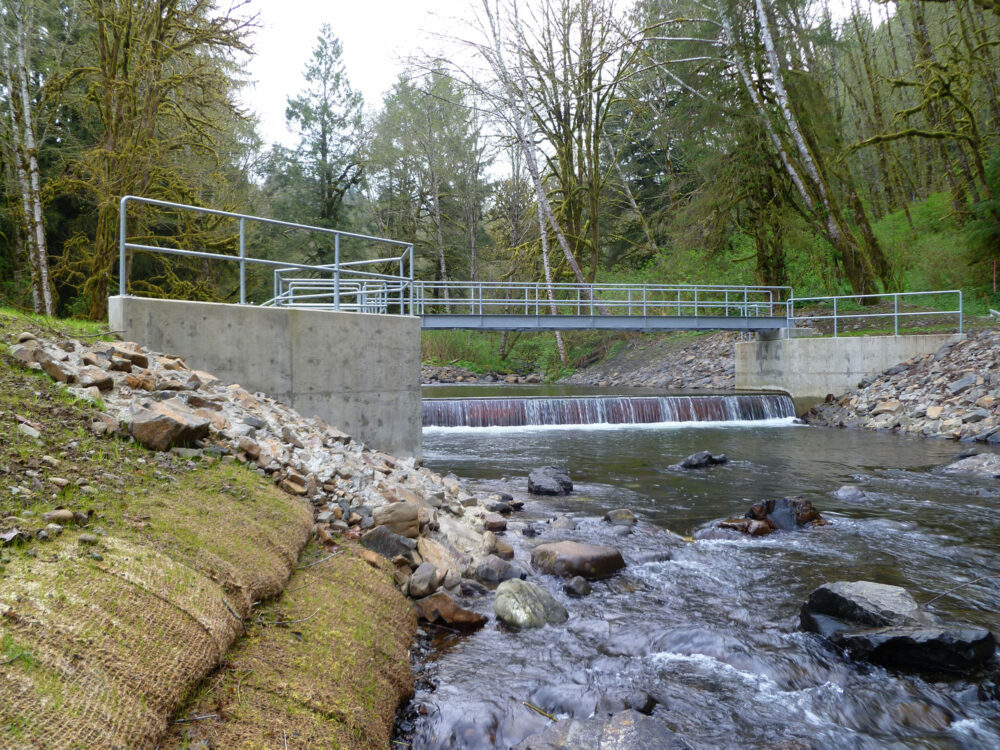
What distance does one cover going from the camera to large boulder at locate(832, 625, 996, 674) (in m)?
4.10

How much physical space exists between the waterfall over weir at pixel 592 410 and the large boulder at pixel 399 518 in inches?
468

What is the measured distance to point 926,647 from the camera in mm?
4164

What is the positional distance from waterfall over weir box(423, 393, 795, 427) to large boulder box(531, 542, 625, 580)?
11.3m

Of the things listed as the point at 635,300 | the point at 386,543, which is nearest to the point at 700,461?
the point at 386,543

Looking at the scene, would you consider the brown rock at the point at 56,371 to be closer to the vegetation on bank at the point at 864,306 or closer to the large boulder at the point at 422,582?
the large boulder at the point at 422,582

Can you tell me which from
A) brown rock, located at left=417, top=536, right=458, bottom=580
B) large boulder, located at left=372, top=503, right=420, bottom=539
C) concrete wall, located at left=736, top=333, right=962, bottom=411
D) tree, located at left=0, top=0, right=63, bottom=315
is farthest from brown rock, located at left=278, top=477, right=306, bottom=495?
concrete wall, located at left=736, top=333, right=962, bottom=411

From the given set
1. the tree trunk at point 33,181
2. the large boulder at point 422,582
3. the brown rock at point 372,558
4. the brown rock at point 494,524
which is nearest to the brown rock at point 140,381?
the brown rock at point 372,558

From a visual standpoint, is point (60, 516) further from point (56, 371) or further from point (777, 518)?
point (777, 518)

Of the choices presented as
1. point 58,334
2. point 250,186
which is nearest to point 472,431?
point 58,334

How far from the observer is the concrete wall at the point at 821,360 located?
17812mm

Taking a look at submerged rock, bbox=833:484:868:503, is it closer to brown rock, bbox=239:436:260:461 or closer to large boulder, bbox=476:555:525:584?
large boulder, bbox=476:555:525:584

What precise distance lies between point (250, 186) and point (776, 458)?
22902 millimetres

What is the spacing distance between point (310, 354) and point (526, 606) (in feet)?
13.7

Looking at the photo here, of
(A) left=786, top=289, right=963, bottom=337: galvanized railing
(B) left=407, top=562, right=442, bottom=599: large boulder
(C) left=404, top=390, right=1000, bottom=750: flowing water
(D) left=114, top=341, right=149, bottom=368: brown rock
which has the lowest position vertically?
(C) left=404, top=390, right=1000, bottom=750: flowing water
